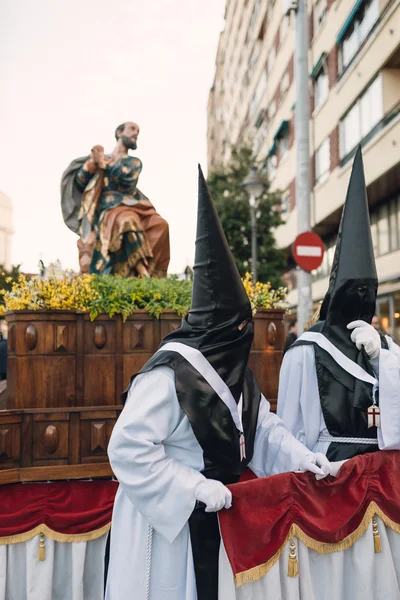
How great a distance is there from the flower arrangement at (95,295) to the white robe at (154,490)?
2.05 m

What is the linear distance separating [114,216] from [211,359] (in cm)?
409

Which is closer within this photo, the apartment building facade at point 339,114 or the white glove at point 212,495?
the white glove at point 212,495

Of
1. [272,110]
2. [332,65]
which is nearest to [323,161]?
[332,65]

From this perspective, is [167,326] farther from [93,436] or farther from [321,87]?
[321,87]

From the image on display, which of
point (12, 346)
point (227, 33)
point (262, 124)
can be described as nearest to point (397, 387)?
point (12, 346)

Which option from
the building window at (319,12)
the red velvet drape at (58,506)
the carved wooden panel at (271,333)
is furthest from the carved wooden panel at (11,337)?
the building window at (319,12)

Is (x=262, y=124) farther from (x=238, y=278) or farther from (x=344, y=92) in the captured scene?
(x=238, y=278)

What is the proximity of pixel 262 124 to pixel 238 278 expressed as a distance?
3084cm

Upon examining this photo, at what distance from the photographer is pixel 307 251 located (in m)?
8.63

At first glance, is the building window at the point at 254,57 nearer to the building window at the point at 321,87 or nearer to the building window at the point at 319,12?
the building window at the point at 319,12

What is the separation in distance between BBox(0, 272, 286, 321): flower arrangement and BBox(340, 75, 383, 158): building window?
13.0 meters

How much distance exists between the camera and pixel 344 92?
1828 centimetres

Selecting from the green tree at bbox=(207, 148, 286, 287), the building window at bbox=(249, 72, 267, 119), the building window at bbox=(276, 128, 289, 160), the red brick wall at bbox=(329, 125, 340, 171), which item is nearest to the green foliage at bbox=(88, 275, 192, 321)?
the green tree at bbox=(207, 148, 286, 287)

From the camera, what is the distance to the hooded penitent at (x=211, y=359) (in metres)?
2.53
